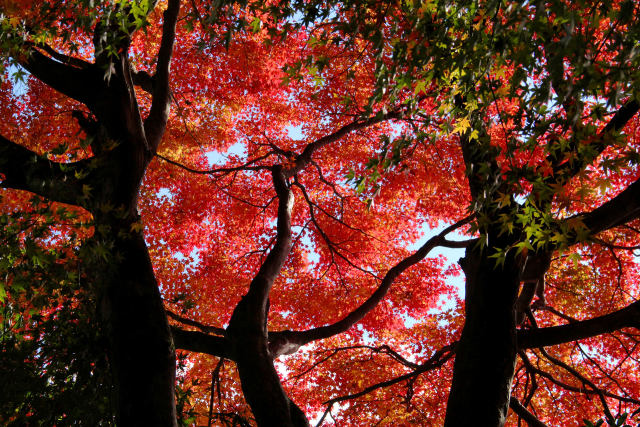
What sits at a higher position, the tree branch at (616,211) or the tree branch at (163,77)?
the tree branch at (163,77)

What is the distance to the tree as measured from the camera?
328cm

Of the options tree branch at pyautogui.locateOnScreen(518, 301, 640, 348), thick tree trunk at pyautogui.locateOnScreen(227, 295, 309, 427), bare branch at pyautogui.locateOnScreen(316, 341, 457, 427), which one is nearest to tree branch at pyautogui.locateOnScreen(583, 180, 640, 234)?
tree branch at pyautogui.locateOnScreen(518, 301, 640, 348)

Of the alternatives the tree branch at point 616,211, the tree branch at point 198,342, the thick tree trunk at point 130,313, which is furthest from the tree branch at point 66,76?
the tree branch at point 616,211

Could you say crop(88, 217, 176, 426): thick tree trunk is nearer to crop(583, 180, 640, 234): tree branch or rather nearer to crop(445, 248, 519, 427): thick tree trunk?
crop(445, 248, 519, 427): thick tree trunk

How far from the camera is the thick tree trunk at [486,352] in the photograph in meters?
4.06

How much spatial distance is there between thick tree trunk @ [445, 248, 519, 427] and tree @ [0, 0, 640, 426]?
0.8 inches

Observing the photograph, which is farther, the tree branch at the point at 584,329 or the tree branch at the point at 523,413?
the tree branch at the point at 523,413

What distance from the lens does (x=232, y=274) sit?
12.5 metres

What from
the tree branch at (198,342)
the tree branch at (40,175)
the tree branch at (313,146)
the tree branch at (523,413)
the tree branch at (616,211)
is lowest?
the tree branch at (198,342)

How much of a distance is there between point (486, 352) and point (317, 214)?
28.9 feet

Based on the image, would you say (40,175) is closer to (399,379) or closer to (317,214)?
(399,379)

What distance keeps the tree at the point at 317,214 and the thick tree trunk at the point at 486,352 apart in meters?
0.02

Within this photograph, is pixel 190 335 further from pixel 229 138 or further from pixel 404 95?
pixel 229 138

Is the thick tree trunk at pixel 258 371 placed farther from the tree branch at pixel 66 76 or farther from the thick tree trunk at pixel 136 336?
the tree branch at pixel 66 76
